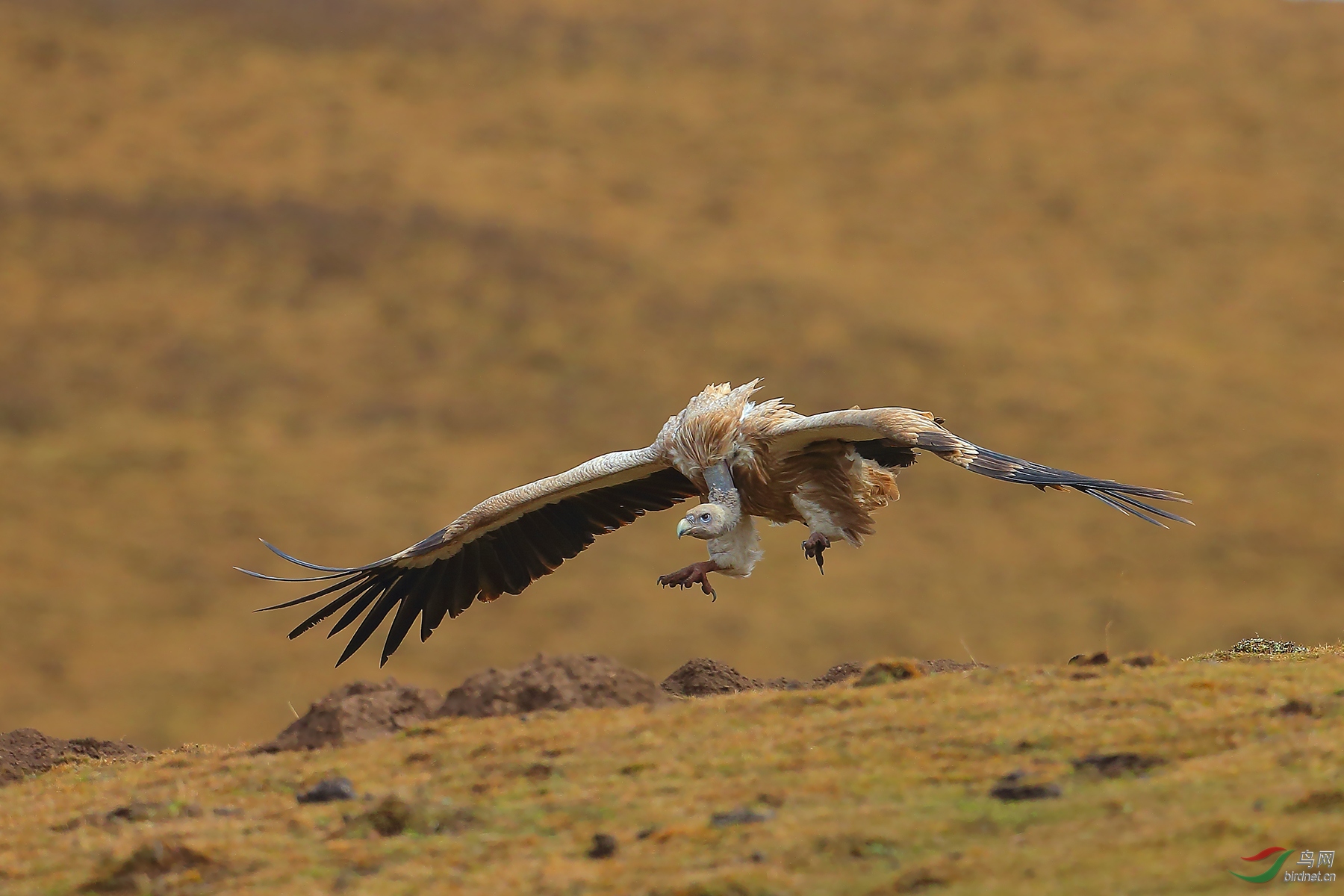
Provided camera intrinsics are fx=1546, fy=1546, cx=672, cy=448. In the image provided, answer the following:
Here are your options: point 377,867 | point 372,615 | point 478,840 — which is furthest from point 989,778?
point 372,615

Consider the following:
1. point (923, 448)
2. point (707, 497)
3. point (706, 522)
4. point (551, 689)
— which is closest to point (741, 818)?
point (551, 689)

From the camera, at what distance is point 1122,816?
5.91m

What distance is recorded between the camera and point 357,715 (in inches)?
352

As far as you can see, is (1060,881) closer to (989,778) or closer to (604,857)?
(989,778)

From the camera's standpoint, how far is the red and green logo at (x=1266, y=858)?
204 inches

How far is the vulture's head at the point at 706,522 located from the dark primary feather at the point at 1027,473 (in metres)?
1.66

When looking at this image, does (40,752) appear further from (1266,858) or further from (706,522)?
(1266,858)

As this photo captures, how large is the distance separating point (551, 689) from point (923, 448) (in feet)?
8.24

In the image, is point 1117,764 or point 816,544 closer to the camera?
point 1117,764

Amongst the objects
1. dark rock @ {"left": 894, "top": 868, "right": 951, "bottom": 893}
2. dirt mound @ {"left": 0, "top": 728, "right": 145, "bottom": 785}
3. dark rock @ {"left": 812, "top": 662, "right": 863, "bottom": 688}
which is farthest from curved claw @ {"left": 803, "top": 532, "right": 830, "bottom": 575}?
dirt mound @ {"left": 0, "top": 728, "right": 145, "bottom": 785}

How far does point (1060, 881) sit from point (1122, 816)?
740mm

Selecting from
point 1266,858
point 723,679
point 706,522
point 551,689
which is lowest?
point 1266,858

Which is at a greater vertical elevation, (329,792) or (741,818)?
(329,792)

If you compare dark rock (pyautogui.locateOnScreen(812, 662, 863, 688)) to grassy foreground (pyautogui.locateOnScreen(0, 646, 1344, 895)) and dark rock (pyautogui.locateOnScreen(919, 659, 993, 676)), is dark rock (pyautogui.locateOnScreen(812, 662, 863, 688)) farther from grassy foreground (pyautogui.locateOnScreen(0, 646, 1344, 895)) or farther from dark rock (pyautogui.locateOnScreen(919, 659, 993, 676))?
grassy foreground (pyautogui.locateOnScreen(0, 646, 1344, 895))
